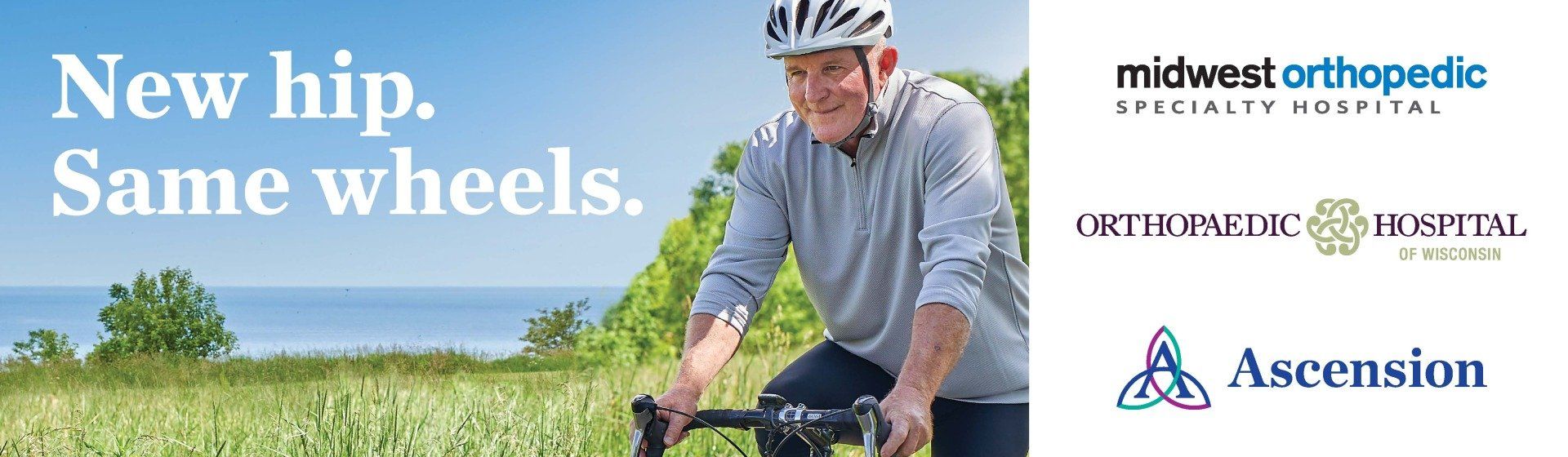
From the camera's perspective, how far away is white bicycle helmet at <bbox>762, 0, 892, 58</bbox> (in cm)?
267

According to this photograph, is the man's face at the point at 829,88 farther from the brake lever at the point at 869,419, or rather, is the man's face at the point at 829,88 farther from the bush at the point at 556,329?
the bush at the point at 556,329

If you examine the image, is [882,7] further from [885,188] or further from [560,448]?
[560,448]

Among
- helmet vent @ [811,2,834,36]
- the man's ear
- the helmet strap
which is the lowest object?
the helmet strap

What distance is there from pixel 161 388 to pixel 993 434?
194 inches

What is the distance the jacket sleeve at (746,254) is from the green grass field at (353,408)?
184cm

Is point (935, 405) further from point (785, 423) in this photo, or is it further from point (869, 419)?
point (869, 419)

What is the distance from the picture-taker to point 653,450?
2.47 meters

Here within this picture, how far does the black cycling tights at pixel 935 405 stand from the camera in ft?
9.52

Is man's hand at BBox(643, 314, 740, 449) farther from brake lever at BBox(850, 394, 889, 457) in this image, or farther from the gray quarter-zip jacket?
brake lever at BBox(850, 394, 889, 457)
